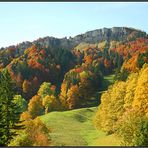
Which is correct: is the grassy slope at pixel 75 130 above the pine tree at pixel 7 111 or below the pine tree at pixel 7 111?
below

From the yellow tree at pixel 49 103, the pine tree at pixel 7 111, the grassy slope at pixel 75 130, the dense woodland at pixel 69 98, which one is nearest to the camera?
the pine tree at pixel 7 111

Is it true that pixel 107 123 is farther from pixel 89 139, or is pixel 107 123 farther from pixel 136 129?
pixel 136 129

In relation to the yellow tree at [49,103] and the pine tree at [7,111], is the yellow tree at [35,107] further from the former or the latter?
the pine tree at [7,111]

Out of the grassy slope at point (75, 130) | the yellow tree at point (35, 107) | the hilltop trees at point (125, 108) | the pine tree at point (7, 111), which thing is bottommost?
the yellow tree at point (35, 107)

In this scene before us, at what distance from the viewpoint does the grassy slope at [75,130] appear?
271 ft

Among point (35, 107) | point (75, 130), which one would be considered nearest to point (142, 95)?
point (75, 130)

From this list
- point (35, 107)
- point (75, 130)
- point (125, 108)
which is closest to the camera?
point (125, 108)

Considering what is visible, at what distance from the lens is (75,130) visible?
10406 cm

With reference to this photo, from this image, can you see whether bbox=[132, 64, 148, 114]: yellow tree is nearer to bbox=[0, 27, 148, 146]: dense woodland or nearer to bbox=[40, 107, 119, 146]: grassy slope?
bbox=[0, 27, 148, 146]: dense woodland

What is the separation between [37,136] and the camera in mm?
70688

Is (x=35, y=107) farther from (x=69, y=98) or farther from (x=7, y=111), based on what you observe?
(x=7, y=111)

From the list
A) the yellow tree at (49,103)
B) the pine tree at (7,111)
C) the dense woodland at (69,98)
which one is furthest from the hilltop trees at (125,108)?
the yellow tree at (49,103)

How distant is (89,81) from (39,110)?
1270 inches

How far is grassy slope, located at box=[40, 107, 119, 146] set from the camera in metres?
82.7
